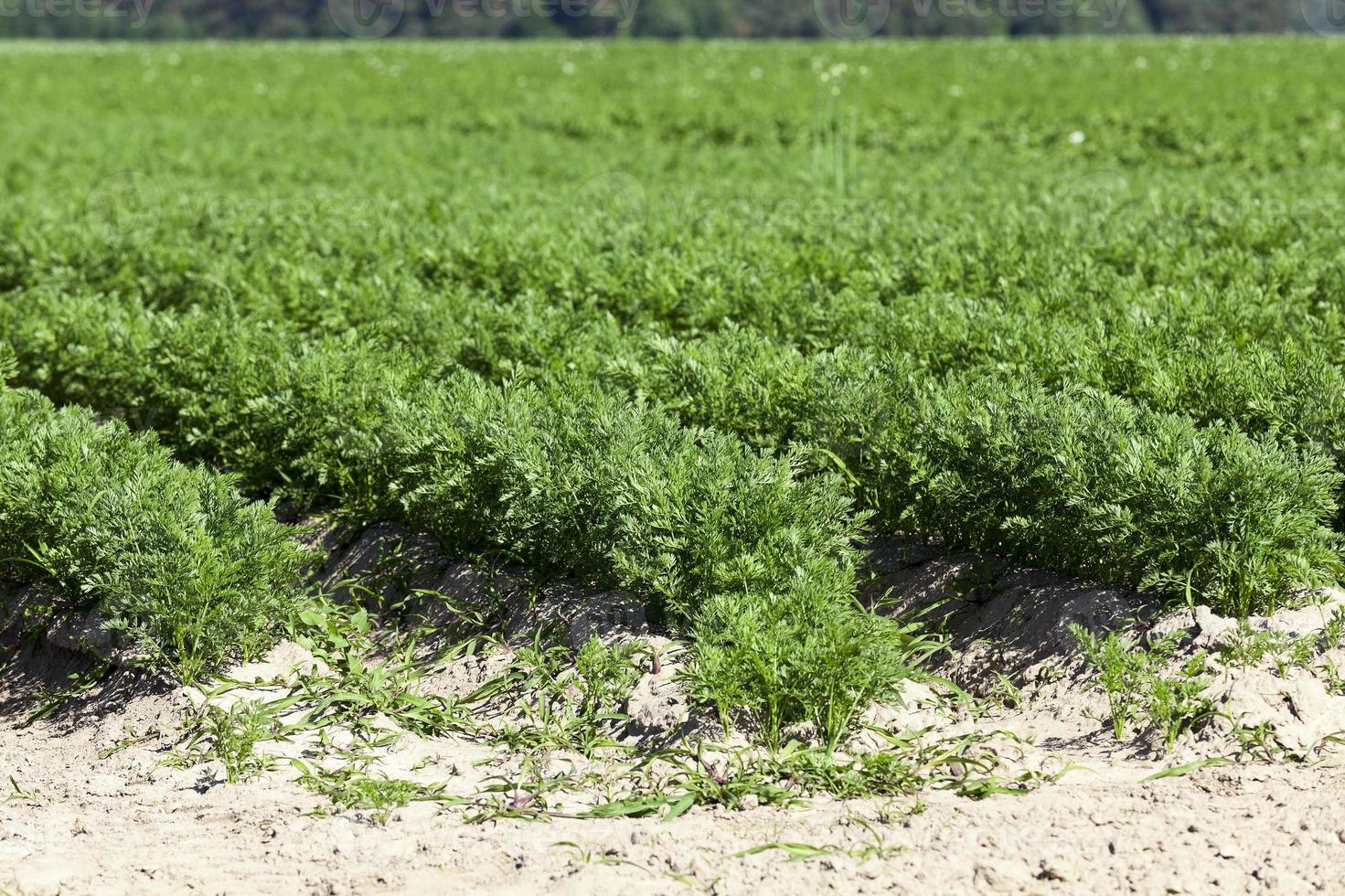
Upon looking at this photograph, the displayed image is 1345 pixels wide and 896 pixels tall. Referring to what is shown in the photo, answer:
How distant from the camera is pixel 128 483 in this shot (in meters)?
4.66

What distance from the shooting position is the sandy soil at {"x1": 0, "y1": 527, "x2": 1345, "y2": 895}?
3.25 meters

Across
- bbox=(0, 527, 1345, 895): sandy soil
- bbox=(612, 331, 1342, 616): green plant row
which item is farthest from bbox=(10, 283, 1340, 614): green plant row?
bbox=(0, 527, 1345, 895): sandy soil

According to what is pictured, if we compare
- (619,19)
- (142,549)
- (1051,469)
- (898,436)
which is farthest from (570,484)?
(619,19)

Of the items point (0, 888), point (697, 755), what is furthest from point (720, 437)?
point (0, 888)

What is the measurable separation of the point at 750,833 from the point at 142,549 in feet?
8.00

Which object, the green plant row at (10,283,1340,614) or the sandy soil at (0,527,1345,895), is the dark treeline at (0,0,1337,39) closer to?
the green plant row at (10,283,1340,614)

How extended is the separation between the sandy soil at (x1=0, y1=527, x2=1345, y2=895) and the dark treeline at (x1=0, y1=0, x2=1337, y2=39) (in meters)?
62.4

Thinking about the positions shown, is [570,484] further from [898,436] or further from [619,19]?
[619,19]

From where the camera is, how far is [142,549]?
443 cm

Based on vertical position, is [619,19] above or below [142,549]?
above

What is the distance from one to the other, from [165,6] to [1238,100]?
80951 millimetres

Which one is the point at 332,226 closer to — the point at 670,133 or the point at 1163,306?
the point at 1163,306

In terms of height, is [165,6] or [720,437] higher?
[165,6]

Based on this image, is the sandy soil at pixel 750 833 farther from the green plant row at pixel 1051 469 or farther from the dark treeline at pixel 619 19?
the dark treeline at pixel 619 19
